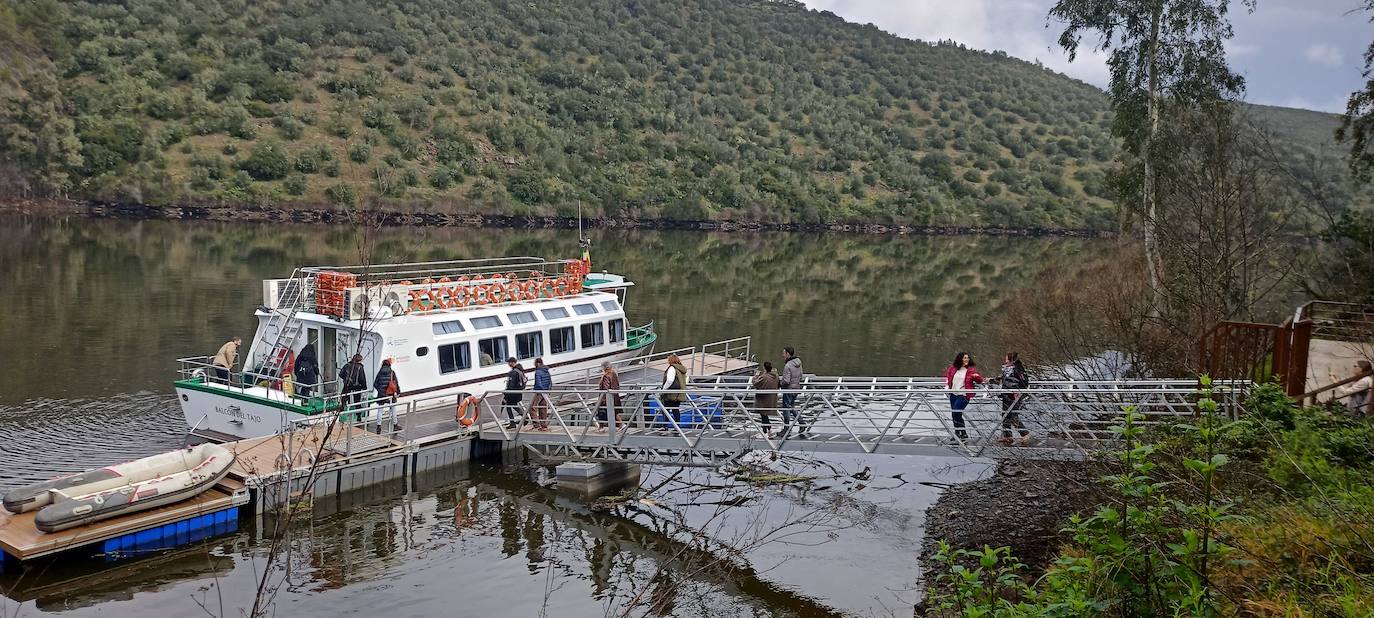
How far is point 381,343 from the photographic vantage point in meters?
20.2

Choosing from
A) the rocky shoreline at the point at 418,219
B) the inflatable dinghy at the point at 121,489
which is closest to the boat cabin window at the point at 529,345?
the inflatable dinghy at the point at 121,489

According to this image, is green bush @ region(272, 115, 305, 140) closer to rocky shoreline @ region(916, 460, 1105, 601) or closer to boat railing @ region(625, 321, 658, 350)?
boat railing @ region(625, 321, 658, 350)

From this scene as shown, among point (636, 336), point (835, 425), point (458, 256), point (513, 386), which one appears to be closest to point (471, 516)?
point (513, 386)

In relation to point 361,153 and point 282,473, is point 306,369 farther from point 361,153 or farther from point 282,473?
point 361,153

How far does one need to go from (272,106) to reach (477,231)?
2445 centimetres

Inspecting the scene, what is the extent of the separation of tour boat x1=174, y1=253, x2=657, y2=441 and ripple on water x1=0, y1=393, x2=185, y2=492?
0.95 m

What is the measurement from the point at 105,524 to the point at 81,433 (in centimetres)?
800

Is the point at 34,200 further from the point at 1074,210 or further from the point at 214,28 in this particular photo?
the point at 1074,210

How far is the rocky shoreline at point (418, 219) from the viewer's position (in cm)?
7712

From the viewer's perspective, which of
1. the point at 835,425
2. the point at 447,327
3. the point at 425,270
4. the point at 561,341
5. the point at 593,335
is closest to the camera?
the point at 835,425

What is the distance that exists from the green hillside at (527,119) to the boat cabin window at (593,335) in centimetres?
5245

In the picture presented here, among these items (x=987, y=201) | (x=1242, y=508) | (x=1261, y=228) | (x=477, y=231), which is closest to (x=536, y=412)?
(x=1242, y=508)

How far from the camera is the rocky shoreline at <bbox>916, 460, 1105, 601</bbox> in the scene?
14.7 m

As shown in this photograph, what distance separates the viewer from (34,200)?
3081 inches
